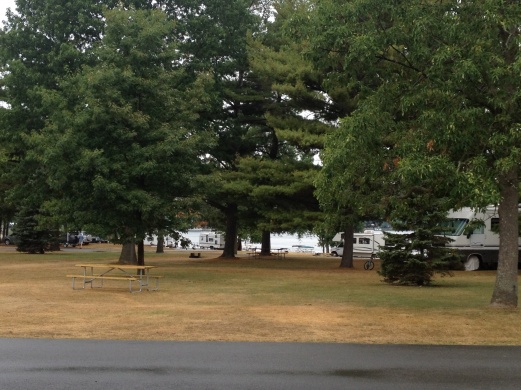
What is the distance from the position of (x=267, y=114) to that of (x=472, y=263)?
40.3 feet

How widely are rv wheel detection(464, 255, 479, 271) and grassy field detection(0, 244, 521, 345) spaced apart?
9.41m

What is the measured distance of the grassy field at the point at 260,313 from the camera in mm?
11656

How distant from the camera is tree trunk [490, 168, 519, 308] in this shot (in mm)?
15016

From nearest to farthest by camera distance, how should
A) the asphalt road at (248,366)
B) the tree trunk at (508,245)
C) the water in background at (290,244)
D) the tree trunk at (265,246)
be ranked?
the asphalt road at (248,366), the tree trunk at (508,245), the tree trunk at (265,246), the water in background at (290,244)

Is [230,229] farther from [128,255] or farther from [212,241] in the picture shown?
[212,241]

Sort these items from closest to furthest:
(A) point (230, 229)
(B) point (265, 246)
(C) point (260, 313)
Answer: (C) point (260, 313) → (A) point (230, 229) → (B) point (265, 246)

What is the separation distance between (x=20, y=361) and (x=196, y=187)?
16.8 metres

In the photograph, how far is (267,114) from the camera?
33.9 meters

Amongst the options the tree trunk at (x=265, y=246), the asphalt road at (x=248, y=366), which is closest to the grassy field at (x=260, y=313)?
the asphalt road at (x=248, y=366)

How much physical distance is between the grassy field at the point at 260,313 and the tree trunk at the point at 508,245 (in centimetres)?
59

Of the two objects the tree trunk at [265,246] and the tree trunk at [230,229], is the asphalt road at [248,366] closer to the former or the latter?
the tree trunk at [230,229]

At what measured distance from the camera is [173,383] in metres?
7.92

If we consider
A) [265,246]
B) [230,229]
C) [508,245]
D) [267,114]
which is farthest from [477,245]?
[265,246]

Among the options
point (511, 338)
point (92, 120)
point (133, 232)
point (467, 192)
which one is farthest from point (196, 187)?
point (511, 338)
